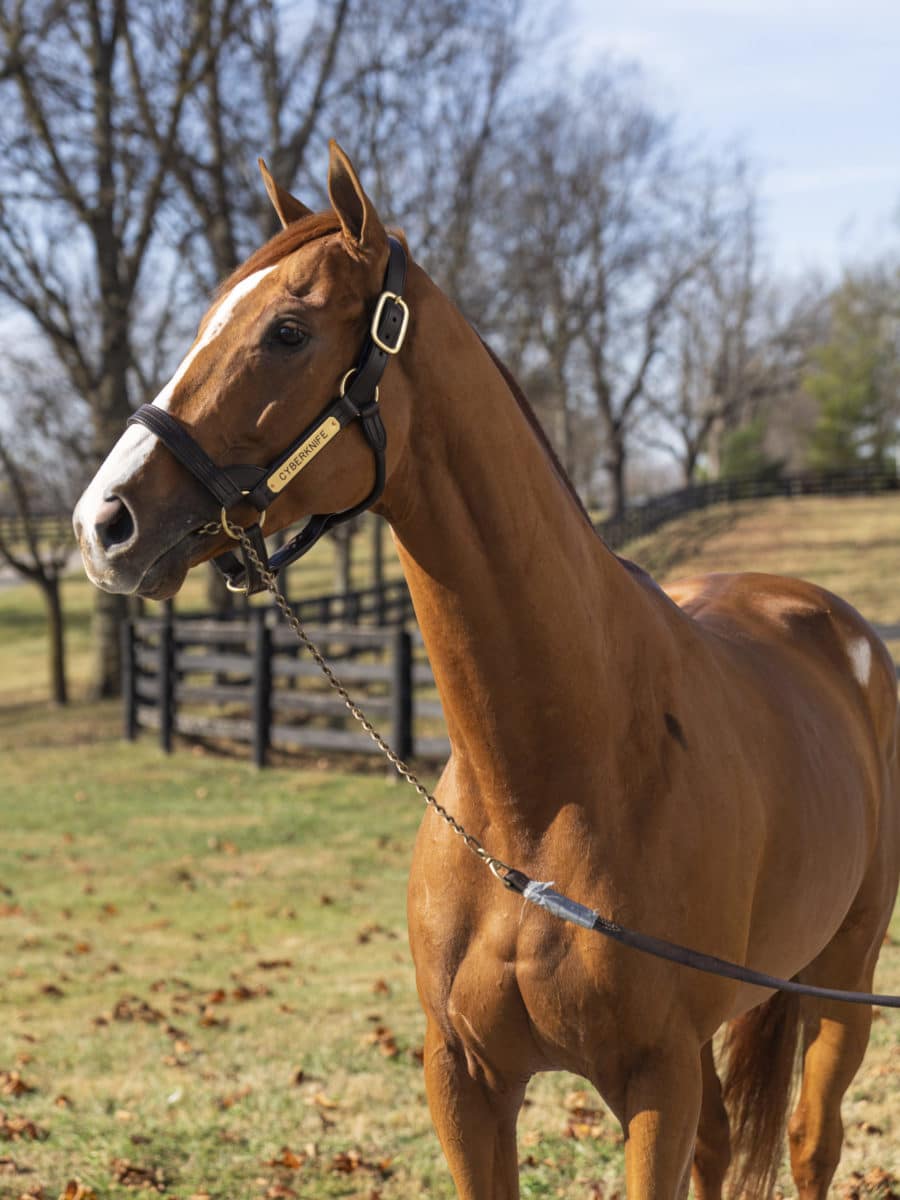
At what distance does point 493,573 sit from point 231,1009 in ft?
14.3

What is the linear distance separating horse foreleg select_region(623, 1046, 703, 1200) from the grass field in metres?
1.74

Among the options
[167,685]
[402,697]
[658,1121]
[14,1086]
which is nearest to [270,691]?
[167,685]

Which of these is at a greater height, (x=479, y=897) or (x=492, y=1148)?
(x=479, y=897)

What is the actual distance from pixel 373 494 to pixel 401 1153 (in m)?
3.00

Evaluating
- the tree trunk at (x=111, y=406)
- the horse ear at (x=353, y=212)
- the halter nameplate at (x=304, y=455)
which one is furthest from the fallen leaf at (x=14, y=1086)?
the tree trunk at (x=111, y=406)

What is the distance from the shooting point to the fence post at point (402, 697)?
10883 mm

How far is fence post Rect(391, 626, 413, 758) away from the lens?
35.7 feet

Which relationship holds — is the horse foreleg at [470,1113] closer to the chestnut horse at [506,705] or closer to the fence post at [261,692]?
the chestnut horse at [506,705]

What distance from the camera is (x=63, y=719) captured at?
1565 centimetres

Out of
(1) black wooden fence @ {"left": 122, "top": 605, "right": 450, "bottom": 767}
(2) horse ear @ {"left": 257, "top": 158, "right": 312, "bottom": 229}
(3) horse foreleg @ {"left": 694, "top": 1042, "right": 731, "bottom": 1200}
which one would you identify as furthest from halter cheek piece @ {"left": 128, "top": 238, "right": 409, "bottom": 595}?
(1) black wooden fence @ {"left": 122, "top": 605, "right": 450, "bottom": 767}

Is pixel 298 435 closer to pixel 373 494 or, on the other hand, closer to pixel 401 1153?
pixel 373 494

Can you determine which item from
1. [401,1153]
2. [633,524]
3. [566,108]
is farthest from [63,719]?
[633,524]

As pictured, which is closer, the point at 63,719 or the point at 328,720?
the point at 328,720

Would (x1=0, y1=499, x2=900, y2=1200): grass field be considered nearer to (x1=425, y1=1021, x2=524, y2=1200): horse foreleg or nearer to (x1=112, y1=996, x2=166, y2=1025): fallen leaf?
(x1=112, y1=996, x2=166, y2=1025): fallen leaf
